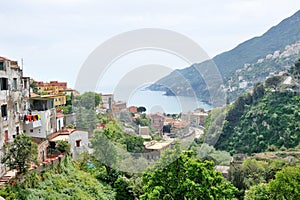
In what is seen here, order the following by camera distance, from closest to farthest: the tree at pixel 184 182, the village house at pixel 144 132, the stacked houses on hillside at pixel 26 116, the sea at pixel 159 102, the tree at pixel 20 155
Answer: the sea at pixel 159 102 < the village house at pixel 144 132 < the tree at pixel 184 182 < the tree at pixel 20 155 < the stacked houses on hillside at pixel 26 116

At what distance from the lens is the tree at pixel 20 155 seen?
25.9 feet

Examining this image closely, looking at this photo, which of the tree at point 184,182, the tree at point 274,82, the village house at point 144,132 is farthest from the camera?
the tree at point 274,82

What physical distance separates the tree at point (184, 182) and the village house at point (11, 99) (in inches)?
159

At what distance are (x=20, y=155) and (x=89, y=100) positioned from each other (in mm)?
2700

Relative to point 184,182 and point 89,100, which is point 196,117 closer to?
point 184,182

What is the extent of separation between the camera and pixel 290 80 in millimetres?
28391

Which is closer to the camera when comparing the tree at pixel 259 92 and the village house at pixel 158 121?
the village house at pixel 158 121

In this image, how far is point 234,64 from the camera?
5278cm

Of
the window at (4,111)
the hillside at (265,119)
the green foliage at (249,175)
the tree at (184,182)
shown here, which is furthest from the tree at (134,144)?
the hillside at (265,119)

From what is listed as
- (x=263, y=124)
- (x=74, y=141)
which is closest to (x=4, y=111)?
(x=74, y=141)

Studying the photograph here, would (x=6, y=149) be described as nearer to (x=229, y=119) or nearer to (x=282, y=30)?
(x=229, y=119)

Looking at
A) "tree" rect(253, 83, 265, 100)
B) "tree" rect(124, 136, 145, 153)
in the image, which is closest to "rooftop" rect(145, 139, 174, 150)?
"tree" rect(124, 136, 145, 153)

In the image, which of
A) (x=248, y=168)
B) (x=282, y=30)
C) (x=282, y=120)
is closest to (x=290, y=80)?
(x=282, y=120)

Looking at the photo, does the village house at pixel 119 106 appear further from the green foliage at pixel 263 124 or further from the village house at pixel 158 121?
the green foliage at pixel 263 124
